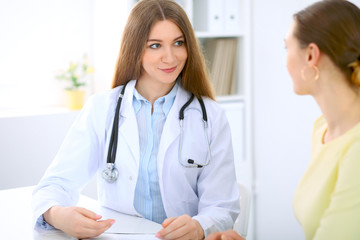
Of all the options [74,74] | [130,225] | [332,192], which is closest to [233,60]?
[74,74]

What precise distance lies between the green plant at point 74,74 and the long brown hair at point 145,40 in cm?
108

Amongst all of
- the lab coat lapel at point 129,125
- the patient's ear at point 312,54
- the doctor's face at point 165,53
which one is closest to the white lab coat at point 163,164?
the lab coat lapel at point 129,125


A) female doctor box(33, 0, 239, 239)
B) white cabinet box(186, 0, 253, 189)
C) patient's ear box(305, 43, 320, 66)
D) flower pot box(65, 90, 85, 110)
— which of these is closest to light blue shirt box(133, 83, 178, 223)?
female doctor box(33, 0, 239, 239)

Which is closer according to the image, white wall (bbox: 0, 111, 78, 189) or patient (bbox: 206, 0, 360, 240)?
patient (bbox: 206, 0, 360, 240)

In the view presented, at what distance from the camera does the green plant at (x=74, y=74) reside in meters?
2.80

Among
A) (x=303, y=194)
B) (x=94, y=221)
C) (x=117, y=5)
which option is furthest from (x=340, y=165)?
(x=117, y=5)

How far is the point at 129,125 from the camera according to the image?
1672 mm

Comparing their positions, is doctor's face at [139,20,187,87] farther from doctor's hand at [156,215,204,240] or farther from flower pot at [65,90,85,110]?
flower pot at [65,90,85,110]

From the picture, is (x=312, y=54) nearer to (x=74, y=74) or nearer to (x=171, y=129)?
(x=171, y=129)

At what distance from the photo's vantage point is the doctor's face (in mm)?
1615

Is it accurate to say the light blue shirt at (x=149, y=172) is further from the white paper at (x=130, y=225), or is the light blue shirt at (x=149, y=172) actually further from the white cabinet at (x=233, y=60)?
the white cabinet at (x=233, y=60)

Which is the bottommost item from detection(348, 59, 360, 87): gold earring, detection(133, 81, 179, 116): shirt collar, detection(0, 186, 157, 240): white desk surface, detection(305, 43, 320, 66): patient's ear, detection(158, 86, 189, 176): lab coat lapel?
detection(0, 186, 157, 240): white desk surface

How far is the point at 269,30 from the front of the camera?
2971 mm

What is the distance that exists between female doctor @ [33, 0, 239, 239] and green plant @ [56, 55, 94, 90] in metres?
1.11
